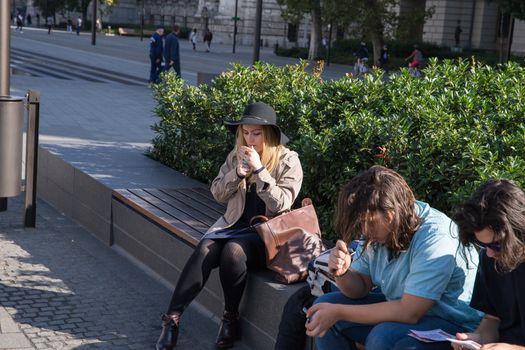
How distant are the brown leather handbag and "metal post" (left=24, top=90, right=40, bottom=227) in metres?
3.28

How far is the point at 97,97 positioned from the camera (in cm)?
1875

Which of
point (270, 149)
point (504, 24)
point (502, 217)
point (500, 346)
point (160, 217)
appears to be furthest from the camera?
point (504, 24)

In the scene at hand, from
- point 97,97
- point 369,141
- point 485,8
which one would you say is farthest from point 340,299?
point 485,8

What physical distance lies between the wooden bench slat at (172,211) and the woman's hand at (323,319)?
1976mm

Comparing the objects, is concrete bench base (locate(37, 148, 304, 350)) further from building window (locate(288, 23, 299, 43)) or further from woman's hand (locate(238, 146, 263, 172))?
building window (locate(288, 23, 299, 43))

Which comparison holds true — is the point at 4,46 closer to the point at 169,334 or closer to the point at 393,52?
the point at 169,334

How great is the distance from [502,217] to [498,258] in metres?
0.17

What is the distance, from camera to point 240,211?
5117mm

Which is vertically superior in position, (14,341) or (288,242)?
(288,242)

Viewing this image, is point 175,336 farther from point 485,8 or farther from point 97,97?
point 485,8

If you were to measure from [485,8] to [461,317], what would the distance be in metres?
56.0

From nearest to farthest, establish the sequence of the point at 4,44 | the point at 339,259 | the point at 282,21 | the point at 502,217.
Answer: the point at 502,217 < the point at 339,259 < the point at 4,44 < the point at 282,21

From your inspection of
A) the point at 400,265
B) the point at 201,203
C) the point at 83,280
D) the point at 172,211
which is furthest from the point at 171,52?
the point at 400,265

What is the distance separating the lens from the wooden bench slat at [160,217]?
557 centimetres
